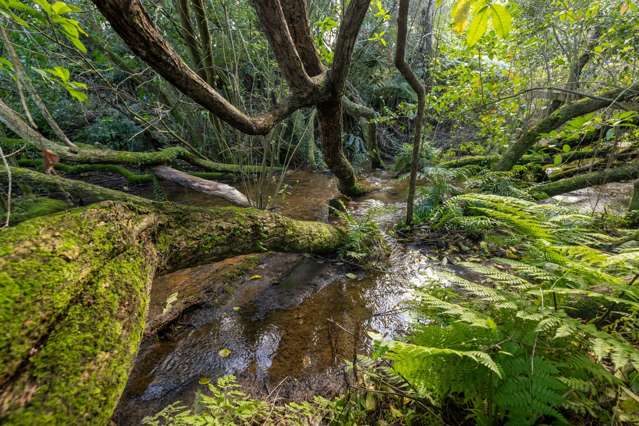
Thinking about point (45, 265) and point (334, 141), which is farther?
point (334, 141)

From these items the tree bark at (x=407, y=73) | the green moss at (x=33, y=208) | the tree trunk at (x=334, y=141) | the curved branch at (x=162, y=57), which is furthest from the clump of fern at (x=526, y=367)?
the green moss at (x=33, y=208)

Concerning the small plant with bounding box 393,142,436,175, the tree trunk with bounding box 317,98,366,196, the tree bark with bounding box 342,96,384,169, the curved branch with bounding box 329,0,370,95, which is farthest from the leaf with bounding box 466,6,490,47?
the tree bark with bounding box 342,96,384,169

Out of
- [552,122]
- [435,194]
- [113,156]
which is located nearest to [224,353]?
[435,194]

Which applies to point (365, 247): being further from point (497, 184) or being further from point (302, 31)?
point (497, 184)

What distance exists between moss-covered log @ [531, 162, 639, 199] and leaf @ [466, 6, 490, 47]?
3.82 meters

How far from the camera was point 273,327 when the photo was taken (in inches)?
90.5

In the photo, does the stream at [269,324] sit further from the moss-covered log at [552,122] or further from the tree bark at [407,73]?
the moss-covered log at [552,122]

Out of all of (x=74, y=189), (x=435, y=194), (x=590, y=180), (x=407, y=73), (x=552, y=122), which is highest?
(x=407, y=73)

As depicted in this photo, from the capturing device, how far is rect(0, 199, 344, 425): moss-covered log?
833 mm

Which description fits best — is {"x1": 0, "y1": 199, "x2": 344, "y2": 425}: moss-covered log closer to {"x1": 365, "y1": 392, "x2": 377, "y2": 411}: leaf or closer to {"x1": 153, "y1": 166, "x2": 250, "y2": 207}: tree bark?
{"x1": 365, "y1": 392, "x2": 377, "y2": 411}: leaf

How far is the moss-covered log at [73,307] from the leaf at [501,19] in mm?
2218

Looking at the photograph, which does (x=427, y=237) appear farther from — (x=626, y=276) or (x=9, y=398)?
(x=9, y=398)

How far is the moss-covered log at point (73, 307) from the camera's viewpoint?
833mm

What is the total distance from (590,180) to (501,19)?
14.2 ft
